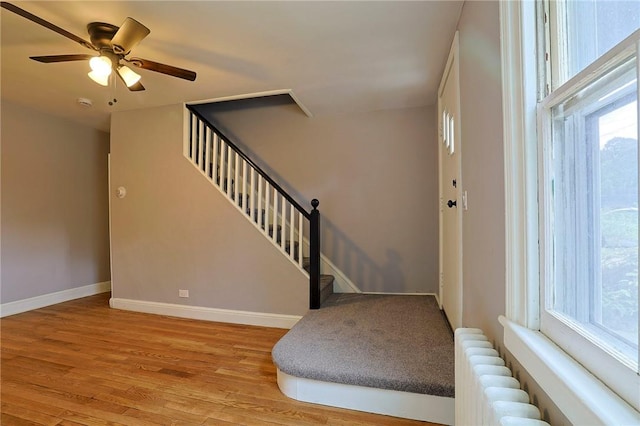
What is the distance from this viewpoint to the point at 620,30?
0.63m

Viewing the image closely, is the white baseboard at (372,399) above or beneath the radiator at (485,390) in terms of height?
beneath

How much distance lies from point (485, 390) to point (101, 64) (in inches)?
105

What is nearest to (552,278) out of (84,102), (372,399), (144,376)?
(372,399)

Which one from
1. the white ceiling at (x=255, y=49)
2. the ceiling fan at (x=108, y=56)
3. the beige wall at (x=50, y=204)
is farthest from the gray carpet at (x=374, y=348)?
the beige wall at (x=50, y=204)

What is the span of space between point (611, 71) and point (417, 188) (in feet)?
9.11

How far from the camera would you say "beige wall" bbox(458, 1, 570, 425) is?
1076mm

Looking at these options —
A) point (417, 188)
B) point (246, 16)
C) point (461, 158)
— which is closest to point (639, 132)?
point (461, 158)

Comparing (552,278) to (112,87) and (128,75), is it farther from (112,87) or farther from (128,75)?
(112,87)

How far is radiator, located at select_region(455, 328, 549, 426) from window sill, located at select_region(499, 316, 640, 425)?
105 millimetres

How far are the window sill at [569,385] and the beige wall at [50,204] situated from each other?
4.80 metres

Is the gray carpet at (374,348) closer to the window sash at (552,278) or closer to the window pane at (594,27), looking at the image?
the window sash at (552,278)

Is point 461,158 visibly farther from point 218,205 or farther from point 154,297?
point 154,297

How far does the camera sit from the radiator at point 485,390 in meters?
0.73

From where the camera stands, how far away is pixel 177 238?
3230 mm
